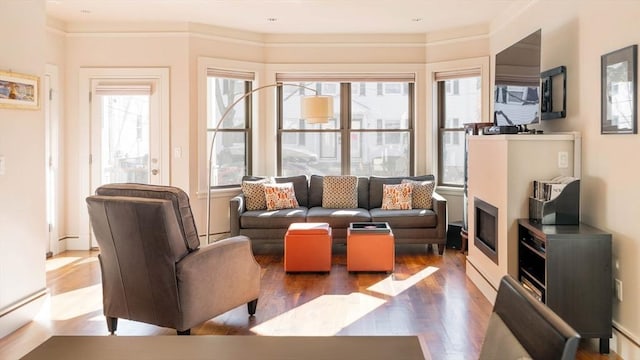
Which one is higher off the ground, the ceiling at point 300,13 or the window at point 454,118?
the ceiling at point 300,13

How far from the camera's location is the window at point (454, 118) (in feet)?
21.5

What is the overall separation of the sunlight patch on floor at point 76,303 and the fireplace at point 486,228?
3.12m

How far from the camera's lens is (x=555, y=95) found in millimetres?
4156

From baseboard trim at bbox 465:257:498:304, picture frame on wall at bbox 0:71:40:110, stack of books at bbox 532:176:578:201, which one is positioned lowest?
baseboard trim at bbox 465:257:498:304

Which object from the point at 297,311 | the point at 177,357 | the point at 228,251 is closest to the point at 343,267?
the point at 297,311

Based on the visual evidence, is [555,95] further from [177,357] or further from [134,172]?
[134,172]

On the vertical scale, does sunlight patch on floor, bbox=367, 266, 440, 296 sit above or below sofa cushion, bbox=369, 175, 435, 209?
below

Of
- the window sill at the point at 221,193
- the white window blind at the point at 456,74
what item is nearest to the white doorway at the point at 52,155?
the window sill at the point at 221,193

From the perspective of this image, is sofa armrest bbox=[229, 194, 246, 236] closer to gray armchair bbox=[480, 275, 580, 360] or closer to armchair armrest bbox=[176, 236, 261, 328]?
armchair armrest bbox=[176, 236, 261, 328]

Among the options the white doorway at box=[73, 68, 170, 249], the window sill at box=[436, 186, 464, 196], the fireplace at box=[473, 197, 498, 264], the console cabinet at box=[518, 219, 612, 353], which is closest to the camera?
the console cabinet at box=[518, 219, 612, 353]

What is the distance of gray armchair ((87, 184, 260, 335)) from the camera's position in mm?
3105

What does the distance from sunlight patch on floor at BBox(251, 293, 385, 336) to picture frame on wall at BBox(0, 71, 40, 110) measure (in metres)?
2.20

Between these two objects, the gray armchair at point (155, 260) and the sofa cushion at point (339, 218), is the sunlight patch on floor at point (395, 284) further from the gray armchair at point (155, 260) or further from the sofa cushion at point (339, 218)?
the gray armchair at point (155, 260)

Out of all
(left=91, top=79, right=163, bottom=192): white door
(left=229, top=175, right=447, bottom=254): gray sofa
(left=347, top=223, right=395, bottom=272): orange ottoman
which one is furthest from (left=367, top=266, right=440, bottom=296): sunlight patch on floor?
(left=91, top=79, right=163, bottom=192): white door
